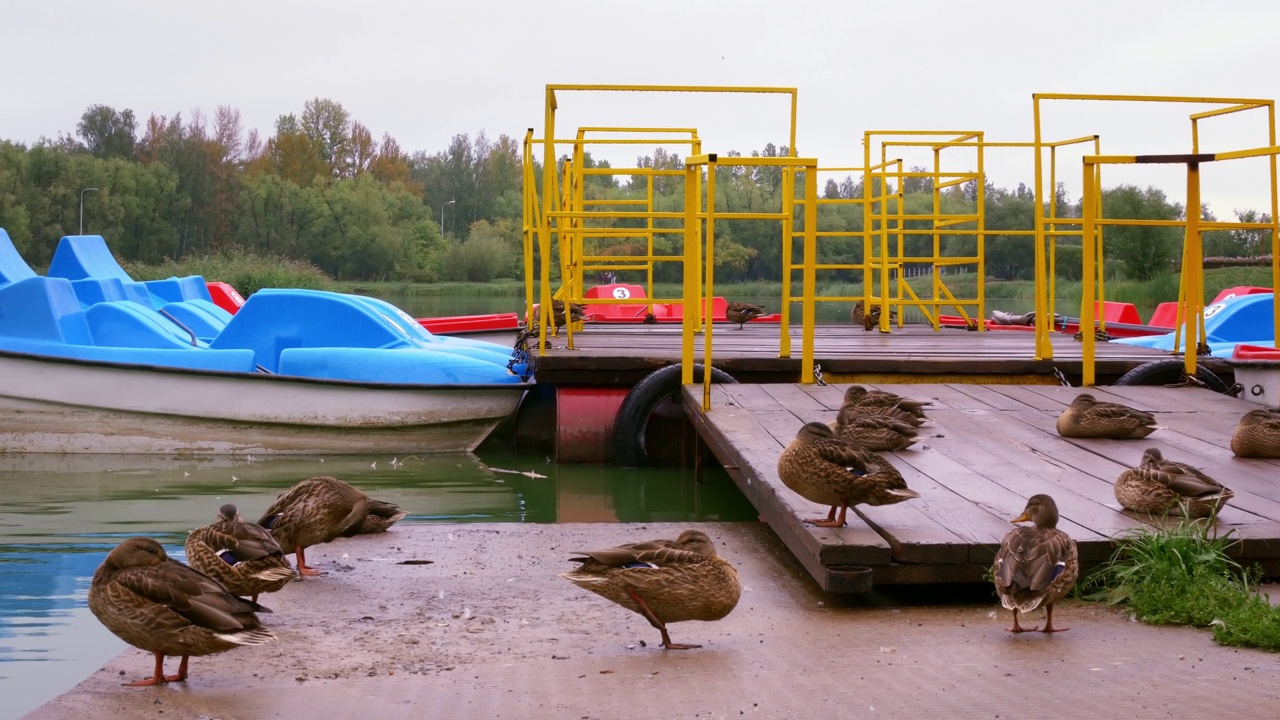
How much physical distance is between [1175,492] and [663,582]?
7.85 feet

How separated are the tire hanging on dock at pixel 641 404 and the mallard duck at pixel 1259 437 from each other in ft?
14.0

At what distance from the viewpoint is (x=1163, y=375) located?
413 inches

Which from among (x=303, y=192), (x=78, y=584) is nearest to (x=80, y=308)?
(x=78, y=584)

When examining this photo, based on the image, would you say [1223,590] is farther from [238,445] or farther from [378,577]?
[238,445]

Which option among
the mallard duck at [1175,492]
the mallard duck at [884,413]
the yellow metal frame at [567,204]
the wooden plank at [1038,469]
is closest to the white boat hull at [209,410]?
the yellow metal frame at [567,204]

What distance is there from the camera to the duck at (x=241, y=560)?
5.28 meters


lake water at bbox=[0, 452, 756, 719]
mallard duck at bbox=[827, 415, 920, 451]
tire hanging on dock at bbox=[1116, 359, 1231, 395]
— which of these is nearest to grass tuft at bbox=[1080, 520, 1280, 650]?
mallard duck at bbox=[827, 415, 920, 451]

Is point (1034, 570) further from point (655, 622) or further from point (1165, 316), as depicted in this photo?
point (1165, 316)

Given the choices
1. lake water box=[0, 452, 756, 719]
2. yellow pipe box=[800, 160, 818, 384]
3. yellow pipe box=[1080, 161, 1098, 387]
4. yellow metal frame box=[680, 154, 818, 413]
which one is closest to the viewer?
lake water box=[0, 452, 756, 719]

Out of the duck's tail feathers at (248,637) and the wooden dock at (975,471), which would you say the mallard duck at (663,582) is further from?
the duck's tail feathers at (248,637)

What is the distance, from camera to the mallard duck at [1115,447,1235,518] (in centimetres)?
570

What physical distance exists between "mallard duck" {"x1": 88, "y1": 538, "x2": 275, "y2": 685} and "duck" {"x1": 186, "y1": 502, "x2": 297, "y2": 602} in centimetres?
79

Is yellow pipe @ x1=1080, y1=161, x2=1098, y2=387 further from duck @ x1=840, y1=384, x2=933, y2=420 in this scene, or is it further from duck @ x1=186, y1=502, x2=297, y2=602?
duck @ x1=186, y1=502, x2=297, y2=602

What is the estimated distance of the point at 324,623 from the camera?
17.2 feet
